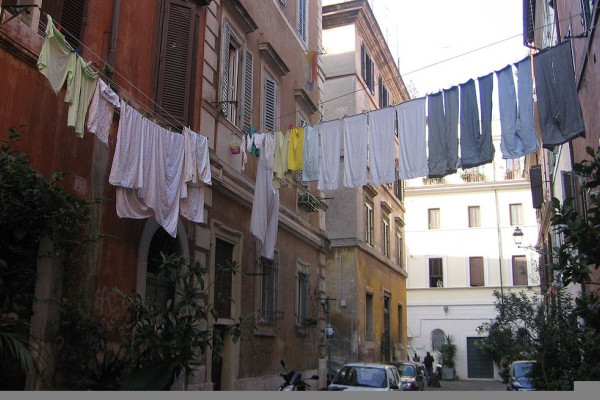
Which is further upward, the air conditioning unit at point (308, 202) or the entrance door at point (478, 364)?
the air conditioning unit at point (308, 202)

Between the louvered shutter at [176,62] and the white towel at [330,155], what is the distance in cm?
305

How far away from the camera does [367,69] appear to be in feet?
93.1

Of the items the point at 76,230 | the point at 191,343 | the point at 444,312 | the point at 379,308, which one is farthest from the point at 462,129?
the point at 444,312

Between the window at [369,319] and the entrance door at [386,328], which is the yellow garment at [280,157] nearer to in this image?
the window at [369,319]

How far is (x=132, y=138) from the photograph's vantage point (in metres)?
9.24

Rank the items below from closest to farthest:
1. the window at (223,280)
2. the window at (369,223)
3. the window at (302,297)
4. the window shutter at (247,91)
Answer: the window at (223,280) < the window shutter at (247,91) < the window at (302,297) < the window at (369,223)

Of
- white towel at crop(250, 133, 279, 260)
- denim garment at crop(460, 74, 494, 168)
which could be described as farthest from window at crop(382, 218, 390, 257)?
denim garment at crop(460, 74, 494, 168)

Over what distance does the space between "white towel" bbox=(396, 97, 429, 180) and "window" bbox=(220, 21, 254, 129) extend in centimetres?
372

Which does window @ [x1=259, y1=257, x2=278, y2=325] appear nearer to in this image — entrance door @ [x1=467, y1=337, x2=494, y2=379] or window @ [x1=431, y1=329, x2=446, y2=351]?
entrance door @ [x1=467, y1=337, x2=494, y2=379]

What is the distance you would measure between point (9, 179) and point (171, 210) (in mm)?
3024

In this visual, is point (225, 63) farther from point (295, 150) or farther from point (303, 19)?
point (303, 19)

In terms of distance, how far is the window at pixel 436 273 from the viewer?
40.3 metres

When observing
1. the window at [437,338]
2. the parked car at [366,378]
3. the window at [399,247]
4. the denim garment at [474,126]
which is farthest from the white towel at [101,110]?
the window at [437,338]

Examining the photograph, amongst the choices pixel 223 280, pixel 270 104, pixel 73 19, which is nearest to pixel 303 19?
pixel 270 104
